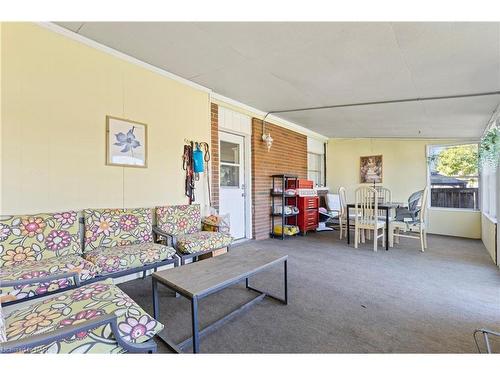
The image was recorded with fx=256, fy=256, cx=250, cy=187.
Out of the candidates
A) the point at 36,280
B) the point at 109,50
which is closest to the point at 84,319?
the point at 36,280

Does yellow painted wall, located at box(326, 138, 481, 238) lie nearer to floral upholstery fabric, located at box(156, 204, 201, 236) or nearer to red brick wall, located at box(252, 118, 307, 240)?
red brick wall, located at box(252, 118, 307, 240)

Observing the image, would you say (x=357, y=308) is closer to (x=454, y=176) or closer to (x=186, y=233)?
(x=186, y=233)

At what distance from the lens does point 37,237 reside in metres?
2.12

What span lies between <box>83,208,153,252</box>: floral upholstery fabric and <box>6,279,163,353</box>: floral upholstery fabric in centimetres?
106

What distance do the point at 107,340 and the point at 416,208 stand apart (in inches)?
211

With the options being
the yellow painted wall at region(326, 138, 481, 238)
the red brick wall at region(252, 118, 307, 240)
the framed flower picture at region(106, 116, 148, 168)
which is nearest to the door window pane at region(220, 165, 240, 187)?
the red brick wall at region(252, 118, 307, 240)

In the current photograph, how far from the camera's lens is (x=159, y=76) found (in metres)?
3.24

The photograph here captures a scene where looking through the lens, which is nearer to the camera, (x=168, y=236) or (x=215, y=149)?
(x=168, y=236)

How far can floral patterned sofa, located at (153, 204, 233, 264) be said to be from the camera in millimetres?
2803

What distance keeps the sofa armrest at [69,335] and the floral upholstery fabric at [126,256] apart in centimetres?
118

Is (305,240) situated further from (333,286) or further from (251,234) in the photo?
(333,286)

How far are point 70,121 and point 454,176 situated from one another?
682 cm

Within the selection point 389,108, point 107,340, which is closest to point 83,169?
point 107,340

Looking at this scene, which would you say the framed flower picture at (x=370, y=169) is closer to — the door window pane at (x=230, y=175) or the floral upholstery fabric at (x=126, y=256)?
the door window pane at (x=230, y=175)
